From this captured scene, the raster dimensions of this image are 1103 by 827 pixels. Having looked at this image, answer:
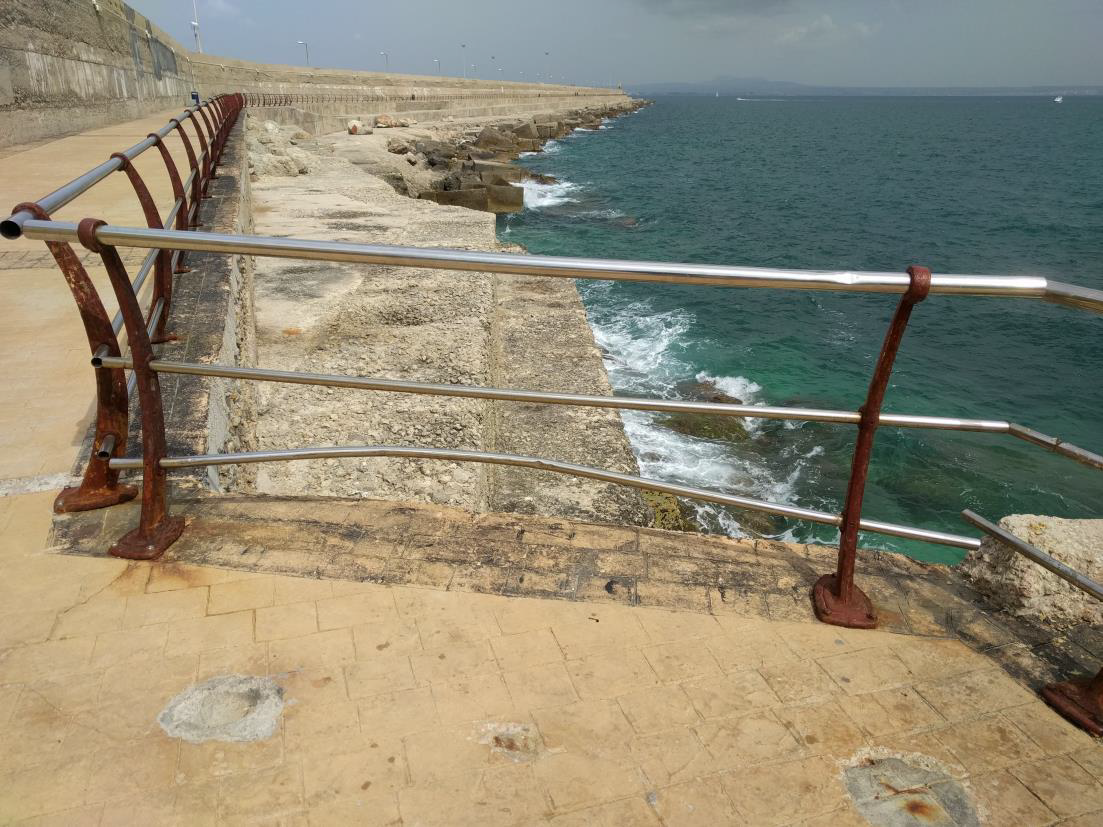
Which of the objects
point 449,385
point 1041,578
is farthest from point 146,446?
point 1041,578

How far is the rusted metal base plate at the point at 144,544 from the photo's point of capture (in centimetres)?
237

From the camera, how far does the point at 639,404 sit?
7.44ft

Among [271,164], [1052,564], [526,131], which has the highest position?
[526,131]

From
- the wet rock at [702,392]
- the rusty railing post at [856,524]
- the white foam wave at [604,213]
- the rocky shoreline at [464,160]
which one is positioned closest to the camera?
the rusty railing post at [856,524]

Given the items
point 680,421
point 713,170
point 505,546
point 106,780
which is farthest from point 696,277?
point 713,170

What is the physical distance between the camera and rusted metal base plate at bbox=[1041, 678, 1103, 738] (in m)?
1.95

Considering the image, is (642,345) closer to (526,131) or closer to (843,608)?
(843,608)

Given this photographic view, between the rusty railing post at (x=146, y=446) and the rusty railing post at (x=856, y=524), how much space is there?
2178 mm

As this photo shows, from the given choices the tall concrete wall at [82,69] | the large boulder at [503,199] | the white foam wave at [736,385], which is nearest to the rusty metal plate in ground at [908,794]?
the white foam wave at [736,385]

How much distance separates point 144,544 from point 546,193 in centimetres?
2938

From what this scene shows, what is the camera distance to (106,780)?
1.69 meters

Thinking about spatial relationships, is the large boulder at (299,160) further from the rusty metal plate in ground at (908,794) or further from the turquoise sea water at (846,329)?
the rusty metal plate in ground at (908,794)

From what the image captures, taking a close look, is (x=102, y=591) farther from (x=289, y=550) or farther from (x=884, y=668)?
(x=884, y=668)

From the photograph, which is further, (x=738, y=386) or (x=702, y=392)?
(x=738, y=386)
